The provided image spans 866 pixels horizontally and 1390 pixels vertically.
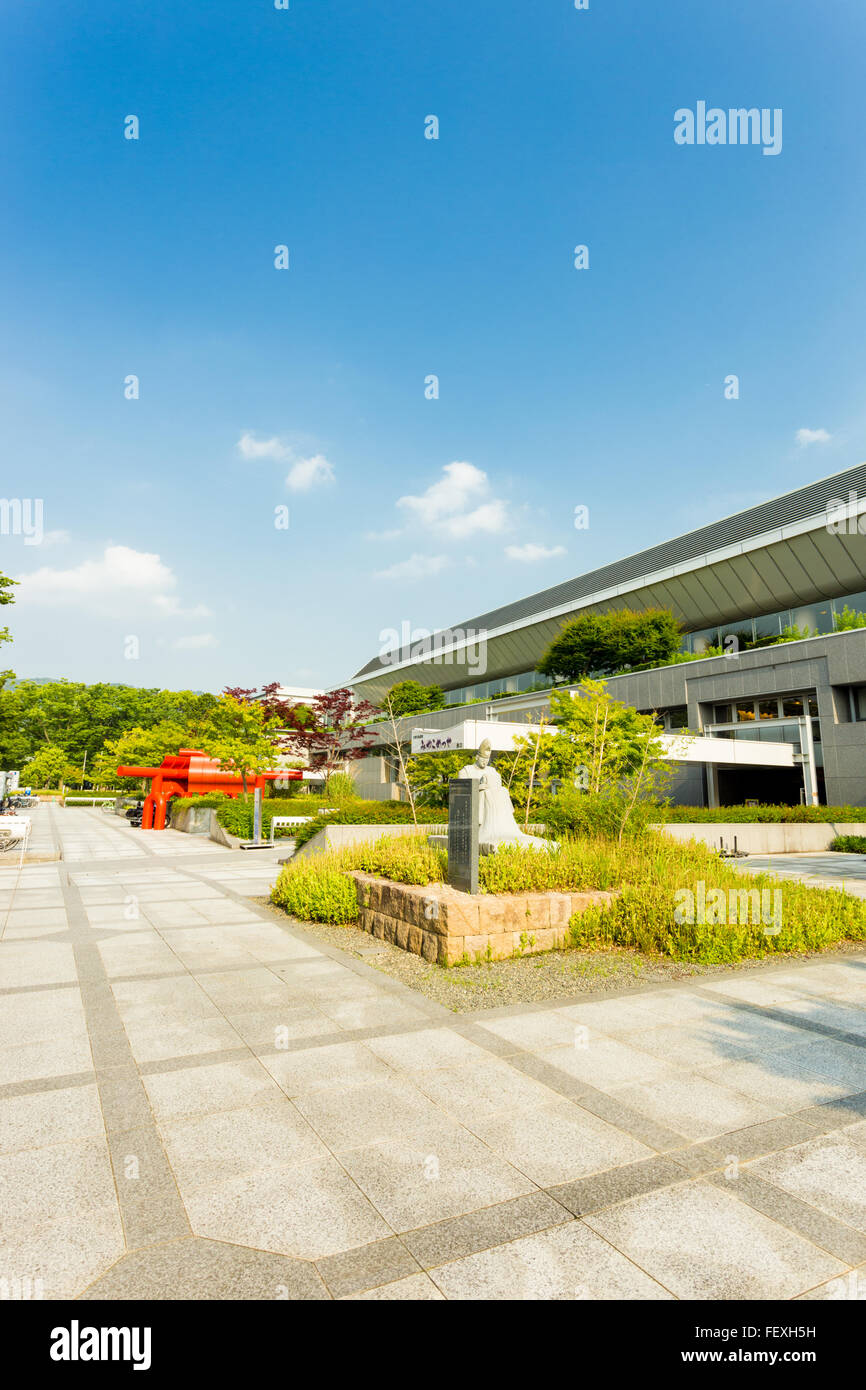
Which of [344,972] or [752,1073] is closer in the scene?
[752,1073]

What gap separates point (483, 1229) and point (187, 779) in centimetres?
3415

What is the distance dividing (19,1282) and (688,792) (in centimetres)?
3186

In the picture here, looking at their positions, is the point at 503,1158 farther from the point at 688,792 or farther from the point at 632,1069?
the point at 688,792

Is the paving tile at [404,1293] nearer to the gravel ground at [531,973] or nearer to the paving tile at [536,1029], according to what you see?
the paving tile at [536,1029]

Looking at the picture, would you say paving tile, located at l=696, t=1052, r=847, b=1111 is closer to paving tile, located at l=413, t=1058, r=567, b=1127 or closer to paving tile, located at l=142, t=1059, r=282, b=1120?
paving tile, located at l=413, t=1058, r=567, b=1127

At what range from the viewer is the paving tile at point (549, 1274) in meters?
2.71

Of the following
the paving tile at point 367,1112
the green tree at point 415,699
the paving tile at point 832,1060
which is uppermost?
the green tree at point 415,699

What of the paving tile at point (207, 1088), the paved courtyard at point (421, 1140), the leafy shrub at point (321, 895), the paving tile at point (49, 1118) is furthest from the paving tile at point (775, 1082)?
the leafy shrub at point (321, 895)

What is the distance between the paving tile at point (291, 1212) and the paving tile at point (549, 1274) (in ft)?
1.50

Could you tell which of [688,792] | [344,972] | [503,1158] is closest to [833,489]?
[688,792]

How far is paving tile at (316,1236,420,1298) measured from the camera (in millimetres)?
2771

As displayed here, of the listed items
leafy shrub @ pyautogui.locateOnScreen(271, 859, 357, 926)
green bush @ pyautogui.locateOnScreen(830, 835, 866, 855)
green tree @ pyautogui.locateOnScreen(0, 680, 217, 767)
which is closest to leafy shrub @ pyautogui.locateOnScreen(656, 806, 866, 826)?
green bush @ pyautogui.locateOnScreen(830, 835, 866, 855)

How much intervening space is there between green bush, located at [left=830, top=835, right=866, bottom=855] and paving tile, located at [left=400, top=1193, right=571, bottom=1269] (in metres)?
23.5
